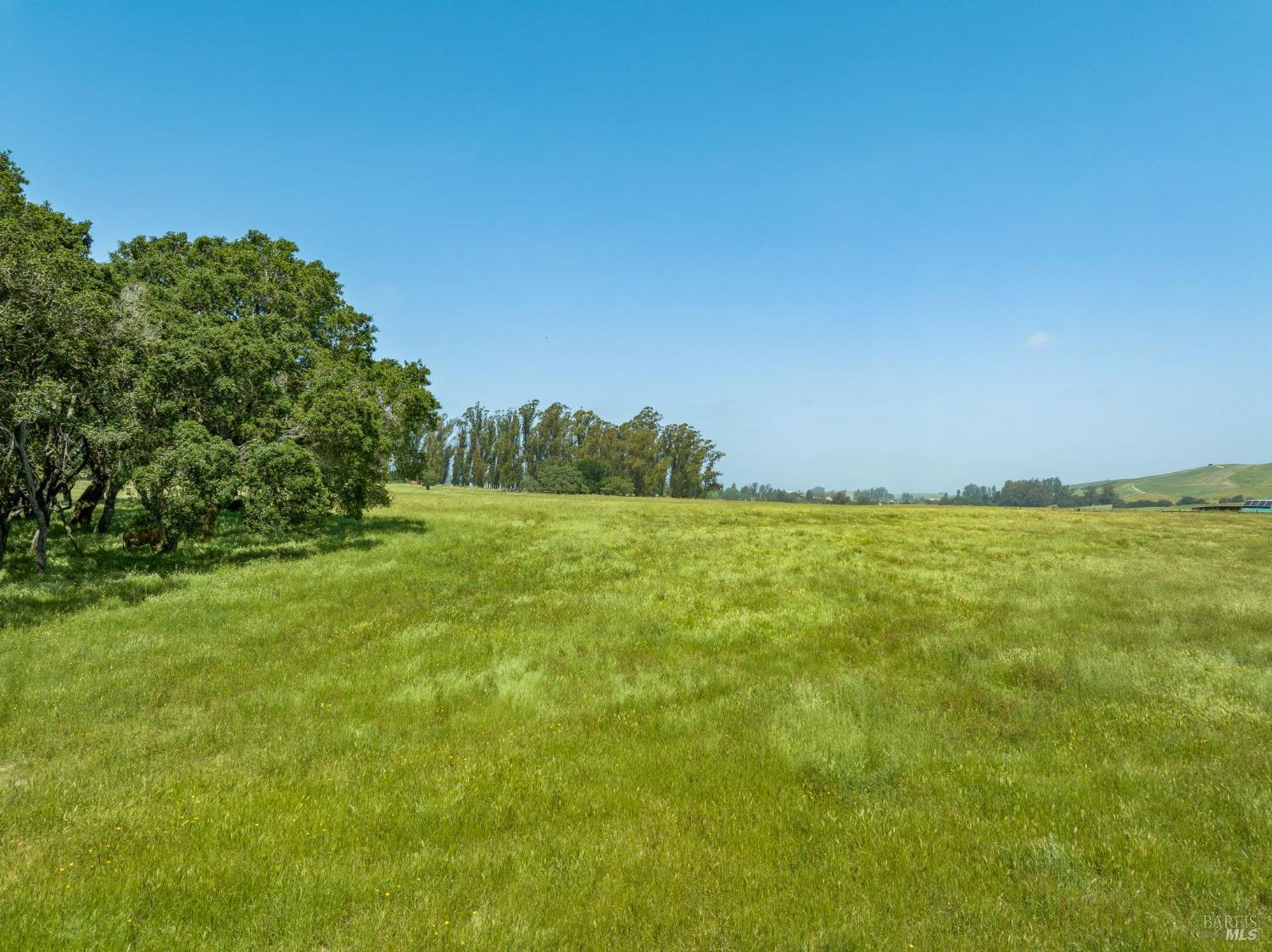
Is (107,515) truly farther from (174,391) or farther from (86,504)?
(174,391)

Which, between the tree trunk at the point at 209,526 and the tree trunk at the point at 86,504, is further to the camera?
the tree trunk at the point at 86,504

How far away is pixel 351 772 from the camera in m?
8.61

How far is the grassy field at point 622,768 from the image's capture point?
5.71 metres

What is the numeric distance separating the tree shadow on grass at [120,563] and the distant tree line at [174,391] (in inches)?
36.0

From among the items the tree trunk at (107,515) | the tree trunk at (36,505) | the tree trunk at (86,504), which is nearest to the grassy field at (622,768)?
the tree trunk at (36,505)

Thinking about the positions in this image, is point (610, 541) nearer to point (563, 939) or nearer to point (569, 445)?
point (563, 939)

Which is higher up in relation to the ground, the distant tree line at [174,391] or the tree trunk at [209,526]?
the distant tree line at [174,391]

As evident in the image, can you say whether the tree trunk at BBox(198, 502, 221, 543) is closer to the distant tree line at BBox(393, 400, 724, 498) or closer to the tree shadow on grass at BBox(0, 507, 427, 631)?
the tree shadow on grass at BBox(0, 507, 427, 631)

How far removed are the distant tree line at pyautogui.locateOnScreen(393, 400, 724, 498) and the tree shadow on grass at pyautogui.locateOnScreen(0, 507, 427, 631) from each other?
9771 centimetres

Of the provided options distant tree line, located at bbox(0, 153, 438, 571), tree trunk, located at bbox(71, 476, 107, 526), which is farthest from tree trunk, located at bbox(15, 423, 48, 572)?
tree trunk, located at bbox(71, 476, 107, 526)

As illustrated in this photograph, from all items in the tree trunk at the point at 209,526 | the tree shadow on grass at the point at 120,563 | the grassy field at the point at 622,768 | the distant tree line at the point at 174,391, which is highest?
the distant tree line at the point at 174,391

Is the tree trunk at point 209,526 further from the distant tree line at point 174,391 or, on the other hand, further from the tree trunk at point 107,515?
the tree trunk at point 107,515

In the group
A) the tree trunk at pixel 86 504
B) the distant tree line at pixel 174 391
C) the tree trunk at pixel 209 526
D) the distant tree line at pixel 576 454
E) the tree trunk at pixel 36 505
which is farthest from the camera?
the distant tree line at pixel 576 454

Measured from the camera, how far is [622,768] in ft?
29.0
